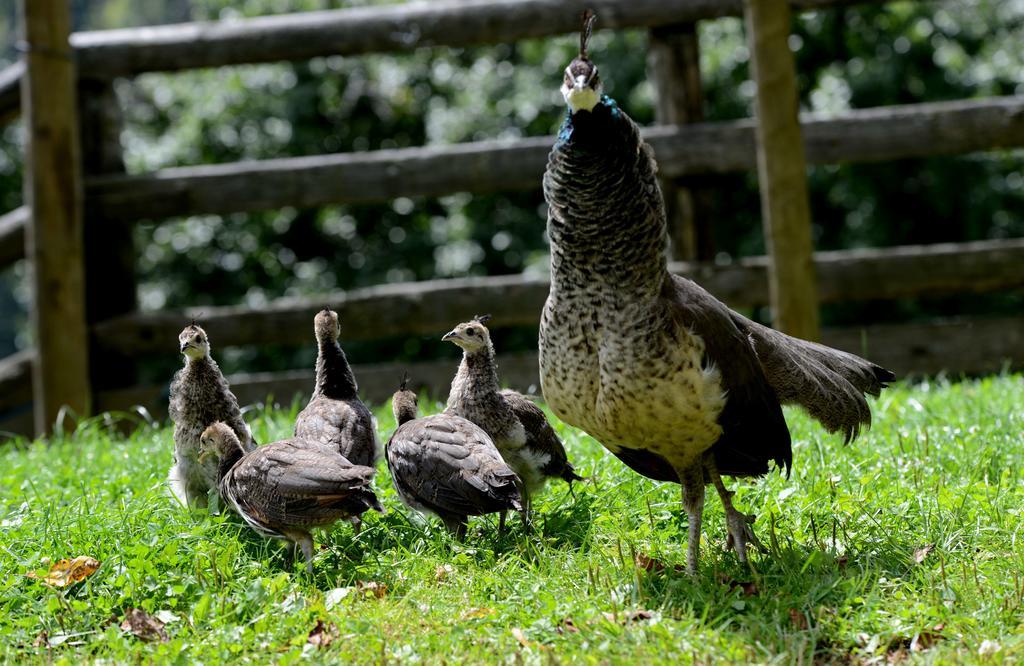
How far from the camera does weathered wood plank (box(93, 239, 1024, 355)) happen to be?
7680 mm

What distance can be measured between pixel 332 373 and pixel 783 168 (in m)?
3.23

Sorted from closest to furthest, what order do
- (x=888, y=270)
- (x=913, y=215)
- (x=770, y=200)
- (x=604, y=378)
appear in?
(x=604, y=378) → (x=770, y=200) → (x=888, y=270) → (x=913, y=215)

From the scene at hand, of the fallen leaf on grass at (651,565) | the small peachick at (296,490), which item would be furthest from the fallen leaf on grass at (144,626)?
the fallen leaf on grass at (651,565)

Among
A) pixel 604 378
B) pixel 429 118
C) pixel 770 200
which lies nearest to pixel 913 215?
pixel 770 200

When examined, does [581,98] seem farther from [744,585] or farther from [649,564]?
[744,585]

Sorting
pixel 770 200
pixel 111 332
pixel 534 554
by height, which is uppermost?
pixel 770 200

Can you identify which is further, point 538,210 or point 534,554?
point 538,210

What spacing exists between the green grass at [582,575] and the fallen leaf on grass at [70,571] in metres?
0.04

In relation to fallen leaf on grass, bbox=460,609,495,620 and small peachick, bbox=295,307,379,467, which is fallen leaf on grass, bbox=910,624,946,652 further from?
small peachick, bbox=295,307,379,467

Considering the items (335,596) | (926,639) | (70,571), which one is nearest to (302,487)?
(335,596)

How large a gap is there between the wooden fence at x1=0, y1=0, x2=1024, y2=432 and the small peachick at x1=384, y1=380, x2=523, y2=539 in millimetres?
2963

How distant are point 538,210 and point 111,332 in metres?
4.85

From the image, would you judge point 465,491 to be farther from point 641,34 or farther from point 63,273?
point 641,34

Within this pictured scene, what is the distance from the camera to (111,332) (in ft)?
26.1
